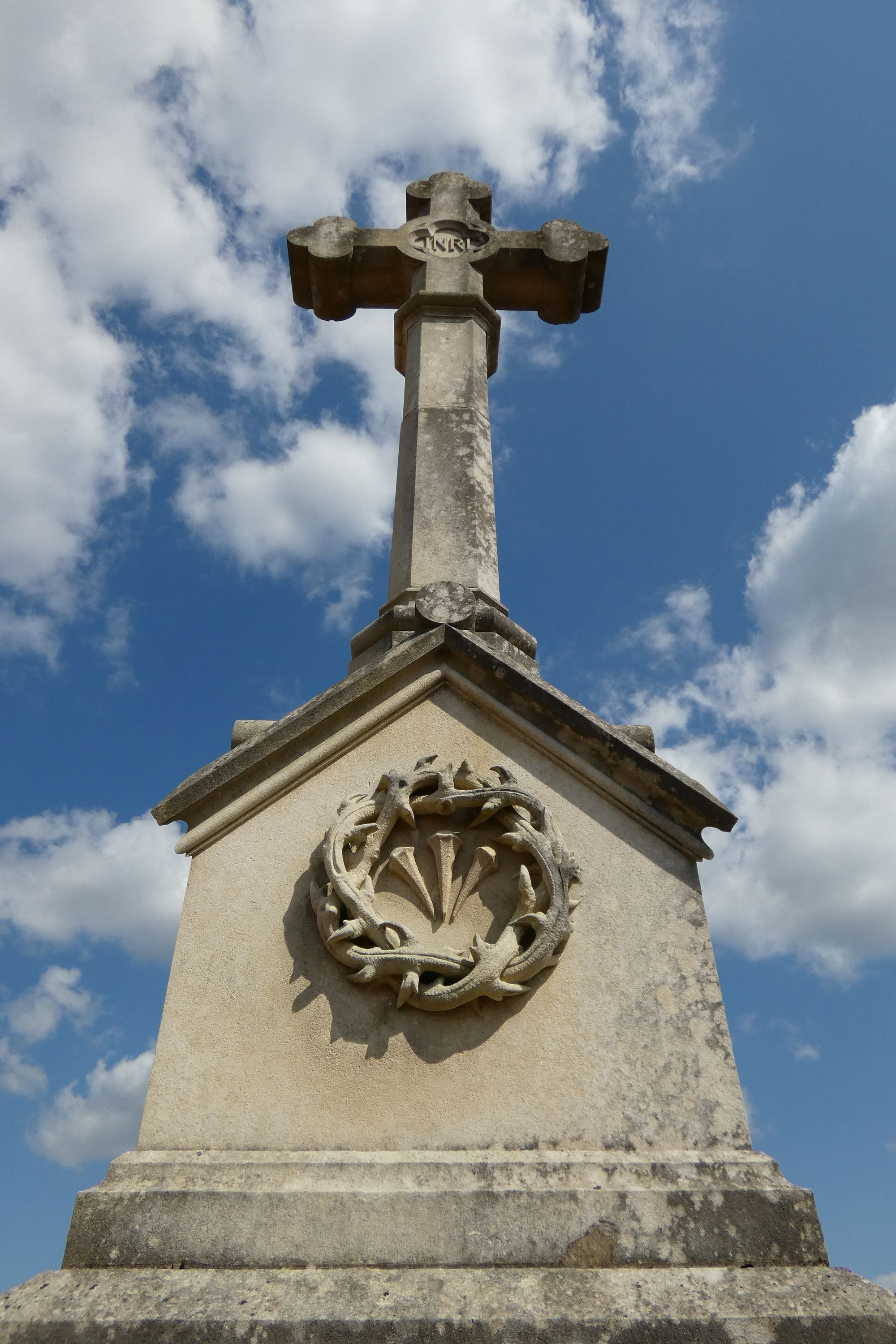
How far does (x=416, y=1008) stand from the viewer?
10.5ft

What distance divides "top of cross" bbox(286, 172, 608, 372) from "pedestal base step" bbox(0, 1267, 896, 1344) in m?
4.98

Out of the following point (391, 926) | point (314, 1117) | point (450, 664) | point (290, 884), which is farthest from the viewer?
point (450, 664)

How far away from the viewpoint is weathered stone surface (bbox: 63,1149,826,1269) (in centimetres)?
270

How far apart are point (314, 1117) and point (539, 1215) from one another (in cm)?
80

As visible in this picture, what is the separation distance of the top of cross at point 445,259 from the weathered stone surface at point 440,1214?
4683 mm

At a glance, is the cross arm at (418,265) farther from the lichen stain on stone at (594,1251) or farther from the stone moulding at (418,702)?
the lichen stain on stone at (594,1251)

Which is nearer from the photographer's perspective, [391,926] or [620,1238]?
[620,1238]

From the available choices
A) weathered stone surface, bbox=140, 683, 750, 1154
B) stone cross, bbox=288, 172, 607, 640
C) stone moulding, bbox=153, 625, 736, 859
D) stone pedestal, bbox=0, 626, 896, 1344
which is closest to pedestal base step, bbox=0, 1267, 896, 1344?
stone pedestal, bbox=0, 626, 896, 1344

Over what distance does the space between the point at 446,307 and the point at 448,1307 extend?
506 cm

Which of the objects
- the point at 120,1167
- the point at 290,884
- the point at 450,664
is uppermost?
the point at 450,664

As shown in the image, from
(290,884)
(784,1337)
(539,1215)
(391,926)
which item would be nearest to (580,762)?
Result: (391,926)

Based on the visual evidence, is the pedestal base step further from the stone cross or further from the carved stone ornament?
the stone cross

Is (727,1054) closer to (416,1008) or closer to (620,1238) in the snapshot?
(620,1238)

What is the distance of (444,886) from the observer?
3.44m
